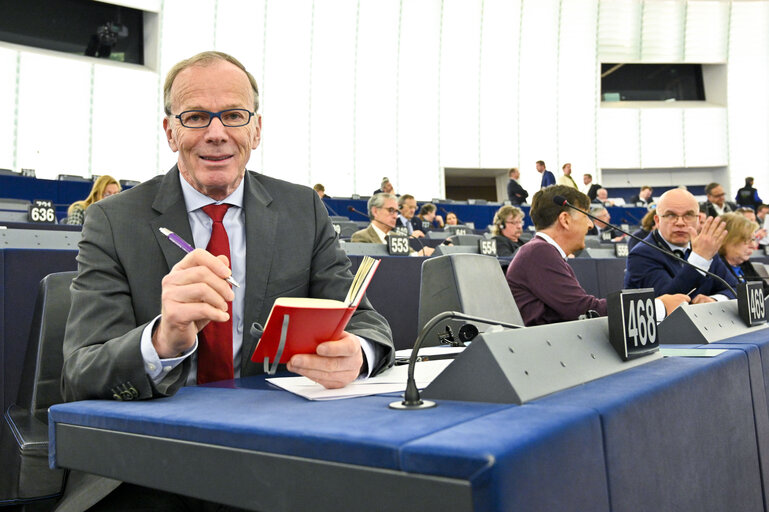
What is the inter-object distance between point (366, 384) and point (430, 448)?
0.45 meters

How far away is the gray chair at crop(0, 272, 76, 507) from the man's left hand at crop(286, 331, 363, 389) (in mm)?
650

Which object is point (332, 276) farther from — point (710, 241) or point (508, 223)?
point (508, 223)

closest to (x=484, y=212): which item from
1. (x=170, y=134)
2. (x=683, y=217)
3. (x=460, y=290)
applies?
(x=683, y=217)

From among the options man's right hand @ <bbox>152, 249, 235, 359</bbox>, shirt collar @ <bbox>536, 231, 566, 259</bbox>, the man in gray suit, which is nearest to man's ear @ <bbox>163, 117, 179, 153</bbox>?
the man in gray suit

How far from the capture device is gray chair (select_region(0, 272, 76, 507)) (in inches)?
48.1

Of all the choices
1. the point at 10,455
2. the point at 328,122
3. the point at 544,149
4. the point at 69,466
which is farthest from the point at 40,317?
the point at 544,149

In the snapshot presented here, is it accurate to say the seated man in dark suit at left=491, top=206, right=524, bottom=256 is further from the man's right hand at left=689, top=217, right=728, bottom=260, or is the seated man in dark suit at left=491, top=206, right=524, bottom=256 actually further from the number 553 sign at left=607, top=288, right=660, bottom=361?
the number 553 sign at left=607, top=288, right=660, bottom=361

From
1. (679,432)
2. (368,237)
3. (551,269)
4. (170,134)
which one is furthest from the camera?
(368,237)

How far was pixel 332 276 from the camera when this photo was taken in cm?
146

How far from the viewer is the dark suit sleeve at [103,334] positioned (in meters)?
0.94

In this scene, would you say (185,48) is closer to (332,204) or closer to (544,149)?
(332,204)

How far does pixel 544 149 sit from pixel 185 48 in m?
8.73

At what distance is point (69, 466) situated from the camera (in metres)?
0.86

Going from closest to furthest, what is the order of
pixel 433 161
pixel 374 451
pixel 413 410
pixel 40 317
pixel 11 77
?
1. pixel 374 451
2. pixel 413 410
3. pixel 40 317
4. pixel 11 77
5. pixel 433 161
